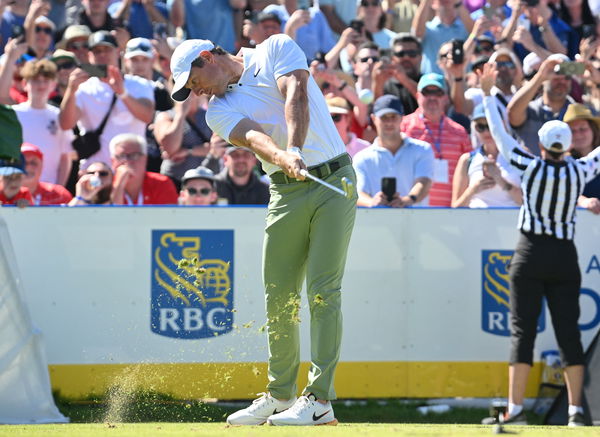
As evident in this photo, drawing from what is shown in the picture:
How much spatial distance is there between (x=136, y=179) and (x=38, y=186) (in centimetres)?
83

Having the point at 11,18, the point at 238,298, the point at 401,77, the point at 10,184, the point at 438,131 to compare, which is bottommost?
the point at 238,298

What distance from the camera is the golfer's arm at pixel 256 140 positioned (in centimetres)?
571

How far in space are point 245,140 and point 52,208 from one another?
309 centimetres

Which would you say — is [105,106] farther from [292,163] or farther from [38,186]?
[292,163]

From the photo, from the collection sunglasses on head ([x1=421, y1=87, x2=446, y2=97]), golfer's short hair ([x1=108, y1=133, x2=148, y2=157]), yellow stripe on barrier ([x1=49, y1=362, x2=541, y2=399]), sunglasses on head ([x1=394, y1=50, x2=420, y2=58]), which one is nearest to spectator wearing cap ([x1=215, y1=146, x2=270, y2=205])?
golfer's short hair ([x1=108, y1=133, x2=148, y2=157])

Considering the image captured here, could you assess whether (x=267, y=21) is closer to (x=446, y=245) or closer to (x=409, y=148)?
(x=409, y=148)

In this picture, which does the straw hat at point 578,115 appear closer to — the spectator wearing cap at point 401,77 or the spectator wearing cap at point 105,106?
the spectator wearing cap at point 401,77

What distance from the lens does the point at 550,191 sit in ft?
26.9

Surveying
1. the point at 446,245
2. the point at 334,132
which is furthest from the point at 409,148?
the point at 334,132

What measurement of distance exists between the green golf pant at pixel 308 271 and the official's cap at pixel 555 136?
2.56 metres

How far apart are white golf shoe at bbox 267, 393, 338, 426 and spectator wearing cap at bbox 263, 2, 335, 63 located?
694cm

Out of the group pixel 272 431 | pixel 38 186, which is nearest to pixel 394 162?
pixel 38 186

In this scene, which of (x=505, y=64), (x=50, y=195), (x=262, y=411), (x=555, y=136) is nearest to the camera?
(x=262, y=411)

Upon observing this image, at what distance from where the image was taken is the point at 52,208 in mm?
8492
